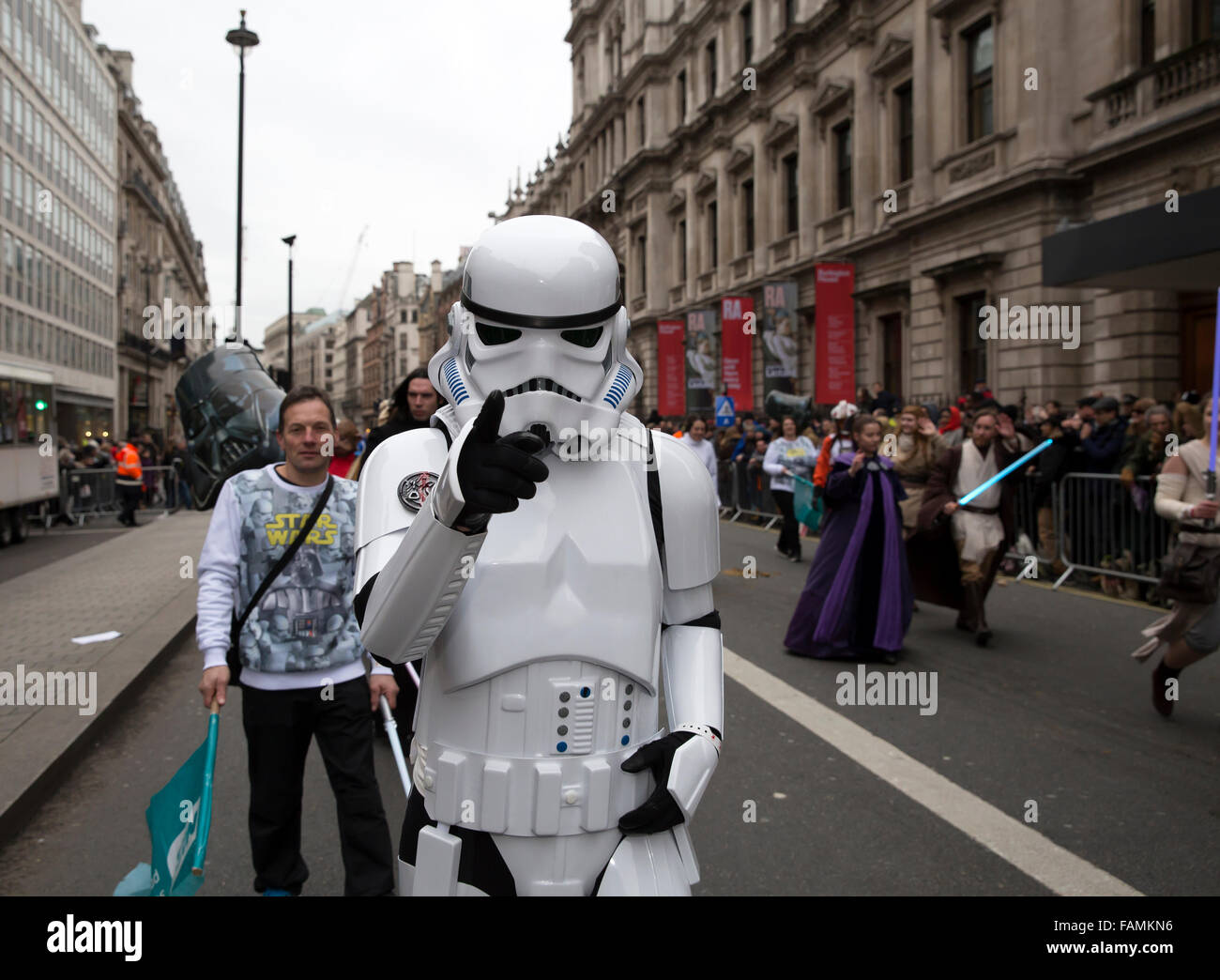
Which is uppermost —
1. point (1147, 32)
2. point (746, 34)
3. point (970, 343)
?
point (746, 34)

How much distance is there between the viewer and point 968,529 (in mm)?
7973

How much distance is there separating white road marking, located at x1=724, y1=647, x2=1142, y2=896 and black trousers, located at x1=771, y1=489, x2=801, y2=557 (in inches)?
253

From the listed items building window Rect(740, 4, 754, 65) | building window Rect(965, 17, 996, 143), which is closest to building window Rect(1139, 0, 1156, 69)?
building window Rect(965, 17, 996, 143)

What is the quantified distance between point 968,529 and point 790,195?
2472cm

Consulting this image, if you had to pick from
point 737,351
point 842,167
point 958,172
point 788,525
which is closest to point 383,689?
point 788,525

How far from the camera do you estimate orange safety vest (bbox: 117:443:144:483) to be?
20969 millimetres

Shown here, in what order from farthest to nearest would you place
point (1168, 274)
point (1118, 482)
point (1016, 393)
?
point (1016, 393), point (1168, 274), point (1118, 482)

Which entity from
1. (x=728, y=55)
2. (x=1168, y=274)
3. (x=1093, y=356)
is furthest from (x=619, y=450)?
(x=728, y=55)

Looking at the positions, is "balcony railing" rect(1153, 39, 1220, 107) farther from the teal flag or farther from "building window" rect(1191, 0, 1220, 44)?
the teal flag

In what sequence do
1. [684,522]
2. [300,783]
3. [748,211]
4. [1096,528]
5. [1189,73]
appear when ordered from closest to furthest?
[684,522] → [300,783] → [1096,528] → [1189,73] → [748,211]

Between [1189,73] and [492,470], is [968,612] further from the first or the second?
[1189,73]

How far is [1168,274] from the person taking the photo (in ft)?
36.4

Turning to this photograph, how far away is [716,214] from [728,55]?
203 inches
